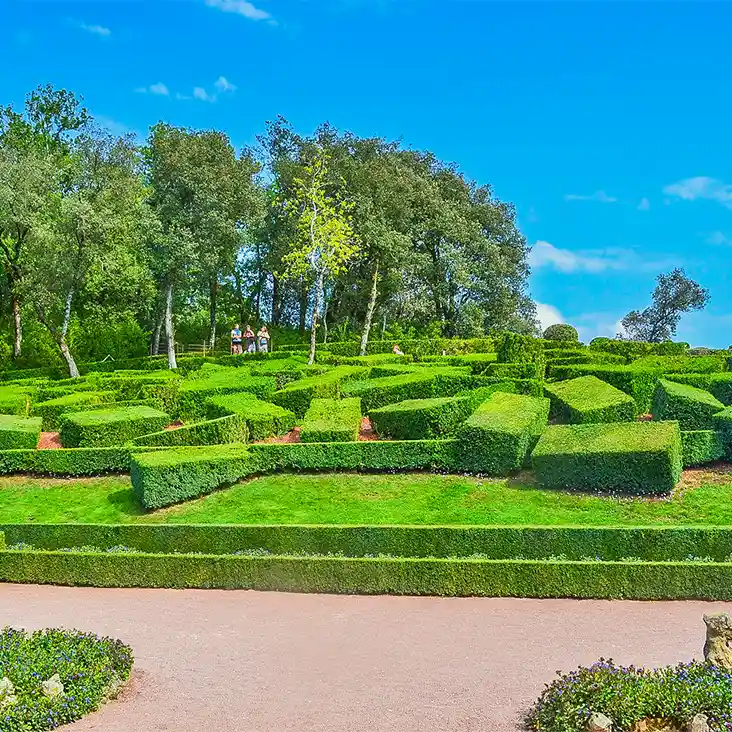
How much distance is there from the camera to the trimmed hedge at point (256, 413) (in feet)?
73.5

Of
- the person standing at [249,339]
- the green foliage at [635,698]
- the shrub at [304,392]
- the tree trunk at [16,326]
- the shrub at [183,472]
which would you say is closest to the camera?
the green foliage at [635,698]

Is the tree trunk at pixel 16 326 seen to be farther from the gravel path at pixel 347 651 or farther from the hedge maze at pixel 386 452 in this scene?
the gravel path at pixel 347 651

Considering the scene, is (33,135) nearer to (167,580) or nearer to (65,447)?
(65,447)

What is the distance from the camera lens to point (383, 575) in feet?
→ 44.1

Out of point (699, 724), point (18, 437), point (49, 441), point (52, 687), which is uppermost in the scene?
point (18, 437)

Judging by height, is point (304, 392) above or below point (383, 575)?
above

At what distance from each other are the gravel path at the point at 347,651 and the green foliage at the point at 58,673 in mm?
242

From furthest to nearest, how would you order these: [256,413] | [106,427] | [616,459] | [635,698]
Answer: [256,413] → [106,427] → [616,459] → [635,698]

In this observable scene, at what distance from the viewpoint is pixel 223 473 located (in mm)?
19297

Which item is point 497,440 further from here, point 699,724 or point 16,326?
point 16,326

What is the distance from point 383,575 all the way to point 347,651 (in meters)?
2.84

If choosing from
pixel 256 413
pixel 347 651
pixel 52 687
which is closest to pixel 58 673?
pixel 52 687

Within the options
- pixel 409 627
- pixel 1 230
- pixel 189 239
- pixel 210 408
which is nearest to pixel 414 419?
pixel 210 408

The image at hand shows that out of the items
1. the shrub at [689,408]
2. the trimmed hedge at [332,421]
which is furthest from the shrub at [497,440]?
the trimmed hedge at [332,421]
